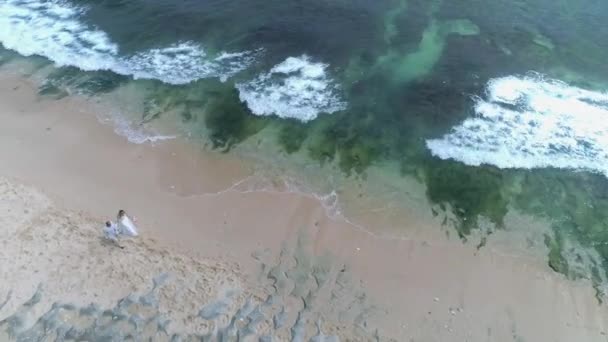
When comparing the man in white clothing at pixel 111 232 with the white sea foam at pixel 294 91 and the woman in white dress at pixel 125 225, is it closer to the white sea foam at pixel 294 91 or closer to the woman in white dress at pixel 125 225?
→ the woman in white dress at pixel 125 225

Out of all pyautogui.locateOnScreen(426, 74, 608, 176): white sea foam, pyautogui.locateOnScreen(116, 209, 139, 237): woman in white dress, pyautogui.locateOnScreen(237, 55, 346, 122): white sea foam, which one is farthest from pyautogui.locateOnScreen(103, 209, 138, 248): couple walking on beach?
pyautogui.locateOnScreen(426, 74, 608, 176): white sea foam

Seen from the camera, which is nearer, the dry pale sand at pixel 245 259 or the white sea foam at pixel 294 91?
the dry pale sand at pixel 245 259

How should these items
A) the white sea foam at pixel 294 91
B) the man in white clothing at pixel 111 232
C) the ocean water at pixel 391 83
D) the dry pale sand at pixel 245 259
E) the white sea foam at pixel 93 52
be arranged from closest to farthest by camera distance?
the dry pale sand at pixel 245 259 < the man in white clothing at pixel 111 232 < the ocean water at pixel 391 83 < the white sea foam at pixel 294 91 < the white sea foam at pixel 93 52

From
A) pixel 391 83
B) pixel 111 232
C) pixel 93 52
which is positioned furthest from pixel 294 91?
pixel 93 52

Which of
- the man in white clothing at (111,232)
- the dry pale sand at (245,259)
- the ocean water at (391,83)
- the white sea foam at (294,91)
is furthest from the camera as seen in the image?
the white sea foam at (294,91)

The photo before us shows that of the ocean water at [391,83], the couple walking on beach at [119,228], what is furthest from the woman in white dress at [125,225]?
the ocean water at [391,83]

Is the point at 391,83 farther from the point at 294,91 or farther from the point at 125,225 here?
the point at 125,225

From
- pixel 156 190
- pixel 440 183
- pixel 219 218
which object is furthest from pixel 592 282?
pixel 156 190

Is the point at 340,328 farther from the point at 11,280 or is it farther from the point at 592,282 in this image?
the point at 11,280

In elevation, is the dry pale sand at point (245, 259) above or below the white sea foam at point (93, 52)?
below
